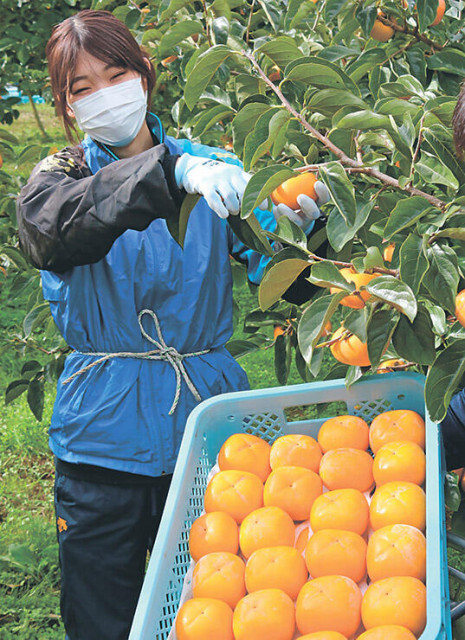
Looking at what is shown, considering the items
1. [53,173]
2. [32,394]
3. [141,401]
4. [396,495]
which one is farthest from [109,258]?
[32,394]

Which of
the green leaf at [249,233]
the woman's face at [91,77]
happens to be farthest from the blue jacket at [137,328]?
the green leaf at [249,233]

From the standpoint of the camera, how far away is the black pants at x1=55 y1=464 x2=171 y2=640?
5.14 ft

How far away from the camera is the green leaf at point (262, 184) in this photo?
1094mm

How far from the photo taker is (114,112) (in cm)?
154

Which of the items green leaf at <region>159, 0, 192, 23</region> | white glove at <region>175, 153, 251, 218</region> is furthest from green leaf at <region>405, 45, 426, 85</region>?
white glove at <region>175, 153, 251, 218</region>

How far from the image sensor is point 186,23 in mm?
1759

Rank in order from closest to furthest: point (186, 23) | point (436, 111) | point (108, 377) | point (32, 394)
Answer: point (436, 111), point (108, 377), point (186, 23), point (32, 394)

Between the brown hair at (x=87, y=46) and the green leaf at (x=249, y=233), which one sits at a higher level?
the brown hair at (x=87, y=46)

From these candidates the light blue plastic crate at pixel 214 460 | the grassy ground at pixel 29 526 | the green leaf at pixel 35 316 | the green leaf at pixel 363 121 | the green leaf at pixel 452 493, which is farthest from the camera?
the grassy ground at pixel 29 526

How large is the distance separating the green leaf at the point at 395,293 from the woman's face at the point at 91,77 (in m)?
0.78

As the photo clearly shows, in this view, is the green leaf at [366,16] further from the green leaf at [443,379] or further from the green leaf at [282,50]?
the green leaf at [443,379]

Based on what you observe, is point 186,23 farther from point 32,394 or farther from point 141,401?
point 32,394

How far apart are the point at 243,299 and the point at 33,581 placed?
2.53 meters

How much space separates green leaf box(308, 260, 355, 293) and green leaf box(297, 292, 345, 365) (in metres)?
0.04
